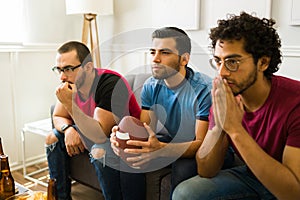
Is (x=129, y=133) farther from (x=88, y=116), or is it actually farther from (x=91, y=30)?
(x=91, y=30)

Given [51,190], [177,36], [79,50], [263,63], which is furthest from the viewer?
[79,50]

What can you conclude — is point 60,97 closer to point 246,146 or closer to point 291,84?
point 246,146

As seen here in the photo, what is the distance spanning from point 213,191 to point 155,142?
1.00 feet

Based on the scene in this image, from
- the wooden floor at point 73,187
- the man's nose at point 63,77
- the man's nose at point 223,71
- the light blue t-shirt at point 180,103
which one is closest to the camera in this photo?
the man's nose at point 223,71

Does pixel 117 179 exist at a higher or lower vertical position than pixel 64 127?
lower

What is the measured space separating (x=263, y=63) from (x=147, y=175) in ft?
2.41

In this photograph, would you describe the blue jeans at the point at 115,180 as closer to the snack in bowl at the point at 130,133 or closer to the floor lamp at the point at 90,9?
the snack in bowl at the point at 130,133

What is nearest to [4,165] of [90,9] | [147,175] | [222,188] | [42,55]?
[147,175]

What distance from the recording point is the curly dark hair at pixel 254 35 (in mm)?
1154

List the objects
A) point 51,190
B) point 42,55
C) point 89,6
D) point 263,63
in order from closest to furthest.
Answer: point 51,190 < point 263,63 < point 89,6 < point 42,55

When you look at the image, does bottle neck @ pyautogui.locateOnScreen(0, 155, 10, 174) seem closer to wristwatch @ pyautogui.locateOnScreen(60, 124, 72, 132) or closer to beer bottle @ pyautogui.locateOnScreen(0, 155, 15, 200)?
beer bottle @ pyautogui.locateOnScreen(0, 155, 15, 200)

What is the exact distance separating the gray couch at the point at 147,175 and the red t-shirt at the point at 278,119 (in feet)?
1.57

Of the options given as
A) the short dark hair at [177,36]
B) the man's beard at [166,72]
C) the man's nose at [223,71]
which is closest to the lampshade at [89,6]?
the short dark hair at [177,36]

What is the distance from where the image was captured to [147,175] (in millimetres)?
1488
